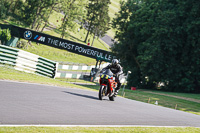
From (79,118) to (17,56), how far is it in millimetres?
11772

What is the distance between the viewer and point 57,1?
65.4m

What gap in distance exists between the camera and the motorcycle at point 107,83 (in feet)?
42.2

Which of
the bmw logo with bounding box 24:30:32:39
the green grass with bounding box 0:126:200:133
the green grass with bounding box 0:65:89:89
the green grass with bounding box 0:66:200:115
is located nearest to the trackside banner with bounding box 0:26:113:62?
the bmw logo with bounding box 24:30:32:39

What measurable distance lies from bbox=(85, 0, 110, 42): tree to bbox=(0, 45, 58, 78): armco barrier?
68478 mm

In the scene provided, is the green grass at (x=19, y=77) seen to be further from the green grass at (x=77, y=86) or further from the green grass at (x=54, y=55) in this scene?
the green grass at (x=54, y=55)

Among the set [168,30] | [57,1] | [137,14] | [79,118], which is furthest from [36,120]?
[57,1]

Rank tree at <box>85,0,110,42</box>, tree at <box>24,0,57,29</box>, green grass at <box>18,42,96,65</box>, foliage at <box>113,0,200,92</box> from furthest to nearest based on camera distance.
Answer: tree at <box>85,0,110,42</box> < tree at <box>24,0,57,29</box> < green grass at <box>18,42,96,65</box> < foliage at <box>113,0,200,92</box>

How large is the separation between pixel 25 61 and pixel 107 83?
800 cm

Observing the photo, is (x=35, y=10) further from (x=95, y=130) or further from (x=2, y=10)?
(x=95, y=130)

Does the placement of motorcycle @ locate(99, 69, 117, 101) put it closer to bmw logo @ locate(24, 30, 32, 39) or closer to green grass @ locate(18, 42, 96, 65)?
bmw logo @ locate(24, 30, 32, 39)

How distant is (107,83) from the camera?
13.1 m

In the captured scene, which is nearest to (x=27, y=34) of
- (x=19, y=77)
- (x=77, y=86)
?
(x=77, y=86)

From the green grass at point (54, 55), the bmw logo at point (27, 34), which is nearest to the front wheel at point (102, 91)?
the bmw logo at point (27, 34)

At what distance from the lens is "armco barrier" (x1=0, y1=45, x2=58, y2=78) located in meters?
18.2
